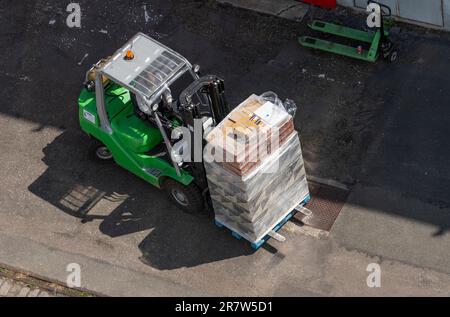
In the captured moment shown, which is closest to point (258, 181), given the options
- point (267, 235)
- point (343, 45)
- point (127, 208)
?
→ point (267, 235)

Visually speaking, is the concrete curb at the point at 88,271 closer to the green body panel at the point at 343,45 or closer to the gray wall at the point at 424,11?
the green body panel at the point at 343,45

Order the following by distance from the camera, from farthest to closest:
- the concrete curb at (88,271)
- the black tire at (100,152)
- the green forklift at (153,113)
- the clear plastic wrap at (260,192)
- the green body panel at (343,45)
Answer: the green body panel at (343,45) < the black tire at (100,152) < the concrete curb at (88,271) < the green forklift at (153,113) < the clear plastic wrap at (260,192)

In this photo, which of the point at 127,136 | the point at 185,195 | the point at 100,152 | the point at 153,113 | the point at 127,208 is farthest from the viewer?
the point at 100,152

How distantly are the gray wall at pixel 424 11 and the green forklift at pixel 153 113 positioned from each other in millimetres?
4838

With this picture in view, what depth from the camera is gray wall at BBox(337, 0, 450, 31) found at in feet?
55.6

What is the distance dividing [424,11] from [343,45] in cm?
173

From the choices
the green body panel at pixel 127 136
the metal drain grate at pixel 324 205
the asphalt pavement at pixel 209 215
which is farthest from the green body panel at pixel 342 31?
the green body panel at pixel 127 136

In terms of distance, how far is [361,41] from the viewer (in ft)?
56.3

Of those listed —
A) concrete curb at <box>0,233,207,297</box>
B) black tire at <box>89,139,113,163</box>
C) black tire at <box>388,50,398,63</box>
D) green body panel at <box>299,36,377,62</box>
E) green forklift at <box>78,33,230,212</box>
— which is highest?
green forklift at <box>78,33,230,212</box>

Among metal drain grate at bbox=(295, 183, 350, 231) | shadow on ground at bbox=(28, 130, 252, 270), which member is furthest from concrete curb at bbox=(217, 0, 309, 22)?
shadow on ground at bbox=(28, 130, 252, 270)

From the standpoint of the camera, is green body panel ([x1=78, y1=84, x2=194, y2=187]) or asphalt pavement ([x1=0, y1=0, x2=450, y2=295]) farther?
green body panel ([x1=78, y1=84, x2=194, y2=187])

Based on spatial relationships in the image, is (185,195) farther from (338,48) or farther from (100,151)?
(338,48)

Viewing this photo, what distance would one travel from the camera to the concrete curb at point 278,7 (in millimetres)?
18031

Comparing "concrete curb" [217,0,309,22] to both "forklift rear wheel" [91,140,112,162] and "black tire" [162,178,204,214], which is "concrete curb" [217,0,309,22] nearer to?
"forklift rear wheel" [91,140,112,162]
